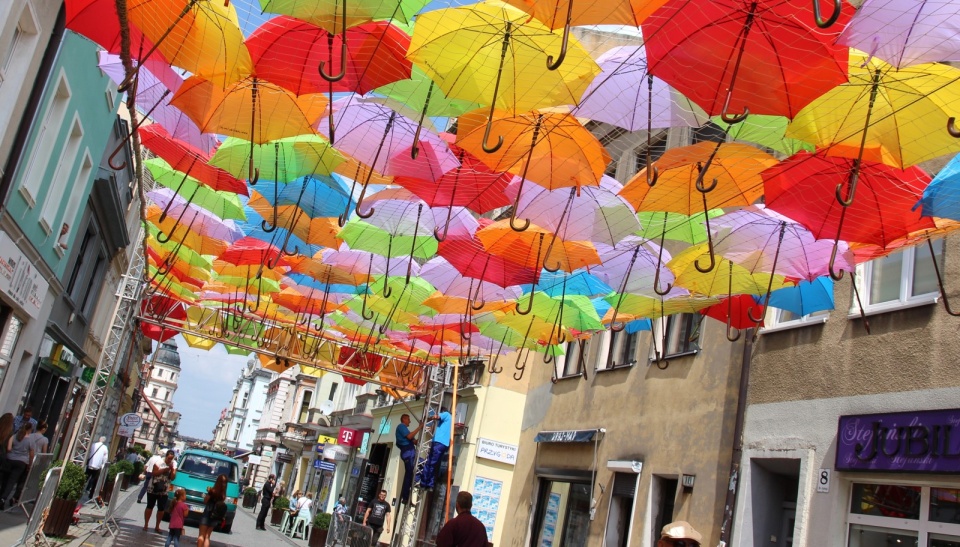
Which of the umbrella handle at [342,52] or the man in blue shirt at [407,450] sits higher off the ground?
the umbrella handle at [342,52]

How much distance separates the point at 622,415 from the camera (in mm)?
15875

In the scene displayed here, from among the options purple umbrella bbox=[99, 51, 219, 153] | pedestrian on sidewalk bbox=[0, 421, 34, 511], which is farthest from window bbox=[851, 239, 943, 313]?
pedestrian on sidewalk bbox=[0, 421, 34, 511]

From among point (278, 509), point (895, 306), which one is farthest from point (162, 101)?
point (278, 509)

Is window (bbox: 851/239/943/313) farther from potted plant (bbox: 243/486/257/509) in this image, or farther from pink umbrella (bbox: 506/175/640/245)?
potted plant (bbox: 243/486/257/509)

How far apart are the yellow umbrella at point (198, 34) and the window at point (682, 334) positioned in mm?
9113

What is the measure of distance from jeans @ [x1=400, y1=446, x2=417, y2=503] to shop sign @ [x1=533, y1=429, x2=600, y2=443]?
3259 millimetres

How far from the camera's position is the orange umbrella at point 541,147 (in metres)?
7.77

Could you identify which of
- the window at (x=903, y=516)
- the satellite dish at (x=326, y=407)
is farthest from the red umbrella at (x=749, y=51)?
the satellite dish at (x=326, y=407)

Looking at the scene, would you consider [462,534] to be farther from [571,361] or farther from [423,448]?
[423,448]

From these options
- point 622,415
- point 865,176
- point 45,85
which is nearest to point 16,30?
point 45,85

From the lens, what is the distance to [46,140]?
13.1 meters

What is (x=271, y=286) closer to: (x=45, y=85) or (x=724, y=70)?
(x=45, y=85)

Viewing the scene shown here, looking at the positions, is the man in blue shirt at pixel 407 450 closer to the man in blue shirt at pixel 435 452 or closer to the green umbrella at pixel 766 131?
the man in blue shirt at pixel 435 452

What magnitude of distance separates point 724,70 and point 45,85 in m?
9.48
